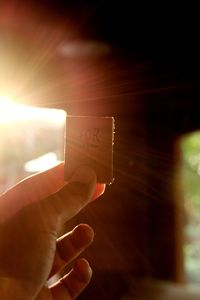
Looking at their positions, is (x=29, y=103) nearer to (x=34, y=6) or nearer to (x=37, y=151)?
(x=37, y=151)

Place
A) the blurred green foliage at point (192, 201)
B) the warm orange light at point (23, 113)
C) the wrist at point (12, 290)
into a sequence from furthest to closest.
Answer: the blurred green foliage at point (192, 201) < the warm orange light at point (23, 113) < the wrist at point (12, 290)

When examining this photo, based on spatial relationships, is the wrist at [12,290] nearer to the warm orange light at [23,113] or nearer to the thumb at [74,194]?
the thumb at [74,194]

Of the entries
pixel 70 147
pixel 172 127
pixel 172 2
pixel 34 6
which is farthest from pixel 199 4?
pixel 70 147

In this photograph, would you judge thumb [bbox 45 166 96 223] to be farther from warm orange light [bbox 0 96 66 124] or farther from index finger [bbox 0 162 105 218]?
warm orange light [bbox 0 96 66 124]

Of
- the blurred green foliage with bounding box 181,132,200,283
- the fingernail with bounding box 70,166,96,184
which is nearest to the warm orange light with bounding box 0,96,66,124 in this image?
the blurred green foliage with bounding box 181,132,200,283

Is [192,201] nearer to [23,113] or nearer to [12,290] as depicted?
[23,113]

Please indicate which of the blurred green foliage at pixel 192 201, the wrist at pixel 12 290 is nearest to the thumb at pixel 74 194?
the wrist at pixel 12 290
